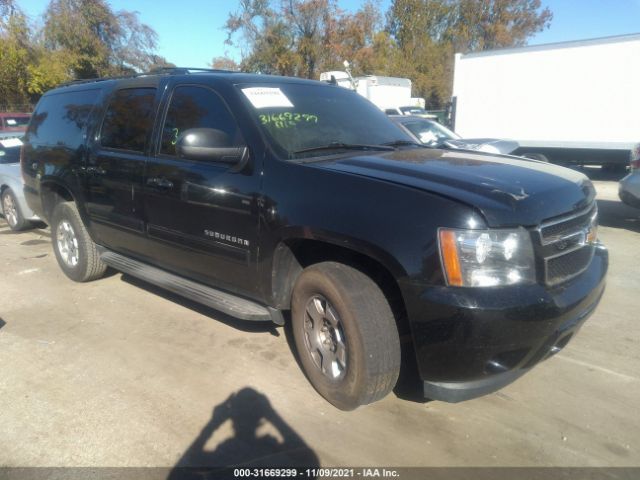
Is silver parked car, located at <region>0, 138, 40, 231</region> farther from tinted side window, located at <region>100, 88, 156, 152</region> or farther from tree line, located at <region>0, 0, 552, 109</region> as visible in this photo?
tree line, located at <region>0, 0, 552, 109</region>

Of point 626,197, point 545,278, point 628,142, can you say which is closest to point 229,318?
point 545,278

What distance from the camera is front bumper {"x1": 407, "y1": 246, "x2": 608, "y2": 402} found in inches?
90.9

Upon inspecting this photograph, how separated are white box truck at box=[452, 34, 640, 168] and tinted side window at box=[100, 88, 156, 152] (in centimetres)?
1083

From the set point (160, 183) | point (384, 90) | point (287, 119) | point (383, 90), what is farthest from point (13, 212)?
point (384, 90)

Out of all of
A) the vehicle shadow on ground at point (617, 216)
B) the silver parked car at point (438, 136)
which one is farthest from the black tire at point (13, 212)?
the vehicle shadow on ground at point (617, 216)

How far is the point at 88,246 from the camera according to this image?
4.97 metres

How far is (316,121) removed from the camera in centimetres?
357

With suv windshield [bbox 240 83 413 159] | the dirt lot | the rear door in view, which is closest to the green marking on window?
suv windshield [bbox 240 83 413 159]

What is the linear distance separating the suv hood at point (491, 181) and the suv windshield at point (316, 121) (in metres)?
0.31

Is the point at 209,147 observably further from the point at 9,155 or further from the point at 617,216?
the point at 617,216

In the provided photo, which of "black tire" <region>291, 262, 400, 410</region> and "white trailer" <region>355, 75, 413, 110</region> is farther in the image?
"white trailer" <region>355, 75, 413, 110</region>

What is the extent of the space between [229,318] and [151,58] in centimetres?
3386

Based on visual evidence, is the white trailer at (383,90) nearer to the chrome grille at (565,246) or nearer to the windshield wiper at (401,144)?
the windshield wiper at (401,144)

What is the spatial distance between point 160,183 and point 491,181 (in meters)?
2.36
